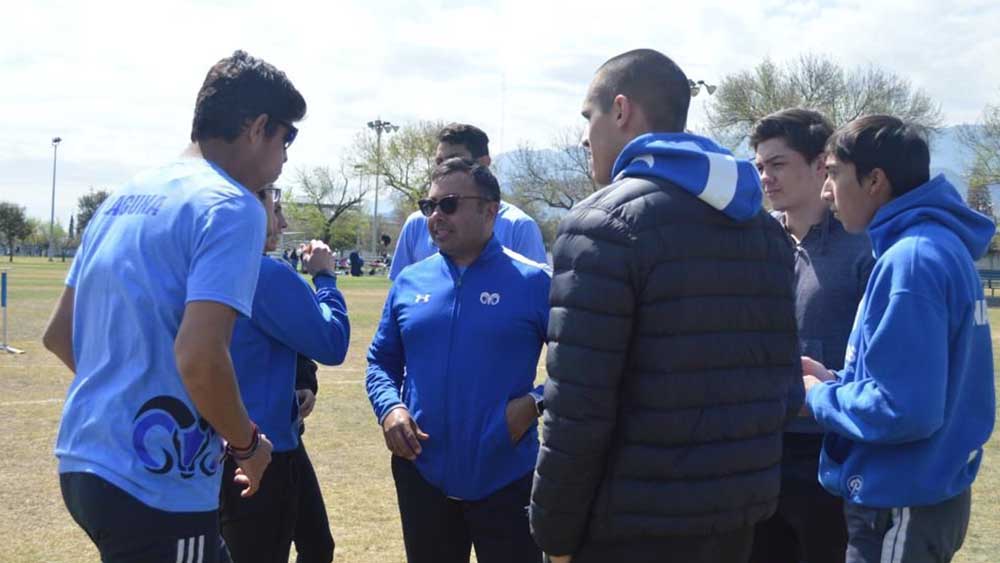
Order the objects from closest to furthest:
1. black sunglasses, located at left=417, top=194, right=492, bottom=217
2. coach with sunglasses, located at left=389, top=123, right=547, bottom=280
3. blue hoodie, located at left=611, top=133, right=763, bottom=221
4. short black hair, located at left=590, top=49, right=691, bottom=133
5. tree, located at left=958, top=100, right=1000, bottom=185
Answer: blue hoodie, located at left=611, top=133, right=763, bottom=221 → short black hair, located at left=590, top=49, right=691, bottom=133 → black sunglasses, located at left=417, top=194, right=492, bottom=217 → coach with sunglasses, located at left=389, top=123, right=547, bottom=280 → tree, located at left=958, top=100, right=1000, bottom=185

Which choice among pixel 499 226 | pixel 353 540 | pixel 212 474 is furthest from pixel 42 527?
pixel 212 474

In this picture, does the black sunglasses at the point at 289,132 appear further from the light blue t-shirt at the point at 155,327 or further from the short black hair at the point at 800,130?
the short black hair at the point at 800,130

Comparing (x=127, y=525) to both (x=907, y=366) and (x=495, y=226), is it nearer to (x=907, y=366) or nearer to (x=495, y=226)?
(x=907, y=366)

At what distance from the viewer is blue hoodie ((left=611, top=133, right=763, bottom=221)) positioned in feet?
8.55

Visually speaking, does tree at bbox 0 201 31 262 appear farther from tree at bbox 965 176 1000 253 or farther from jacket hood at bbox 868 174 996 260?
jacket hood at bbox 868 174 996 260

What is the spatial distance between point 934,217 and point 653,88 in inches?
40.5

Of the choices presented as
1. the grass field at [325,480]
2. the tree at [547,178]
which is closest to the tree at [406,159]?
the tree at [547,178]

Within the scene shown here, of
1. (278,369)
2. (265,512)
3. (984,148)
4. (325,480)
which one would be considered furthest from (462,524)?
(984,148)

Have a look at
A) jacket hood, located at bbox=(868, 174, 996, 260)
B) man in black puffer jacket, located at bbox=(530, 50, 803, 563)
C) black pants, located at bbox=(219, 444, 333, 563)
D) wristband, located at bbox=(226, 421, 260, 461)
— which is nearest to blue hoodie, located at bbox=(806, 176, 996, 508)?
jacket hood, located at bbox=(868, 174, 996, 260)

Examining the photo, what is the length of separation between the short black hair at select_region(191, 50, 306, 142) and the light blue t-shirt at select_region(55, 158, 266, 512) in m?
0.24

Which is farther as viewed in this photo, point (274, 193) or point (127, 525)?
point (274, 193)

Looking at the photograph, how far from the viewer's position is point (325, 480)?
24.6ft

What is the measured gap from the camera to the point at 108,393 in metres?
2.64

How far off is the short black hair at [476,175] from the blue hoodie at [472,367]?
31 centimetres
